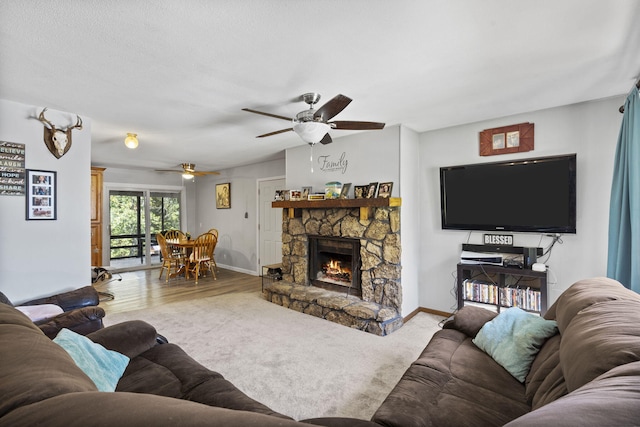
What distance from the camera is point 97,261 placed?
19.3ft

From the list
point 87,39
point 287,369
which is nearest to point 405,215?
point 287,369

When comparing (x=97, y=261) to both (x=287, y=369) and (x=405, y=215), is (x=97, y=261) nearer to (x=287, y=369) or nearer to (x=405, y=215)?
(x=287, y=369)

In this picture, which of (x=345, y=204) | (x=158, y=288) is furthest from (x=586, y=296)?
(x=158, y=288)

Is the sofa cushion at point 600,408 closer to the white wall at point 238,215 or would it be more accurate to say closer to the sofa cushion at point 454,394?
the sofa cushion at point 454,394

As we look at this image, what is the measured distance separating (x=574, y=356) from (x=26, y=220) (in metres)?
4.13

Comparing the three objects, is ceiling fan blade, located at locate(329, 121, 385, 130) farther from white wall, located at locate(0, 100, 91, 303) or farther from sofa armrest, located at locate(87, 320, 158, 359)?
white wall, located at locate(0, 100, 91, 303)

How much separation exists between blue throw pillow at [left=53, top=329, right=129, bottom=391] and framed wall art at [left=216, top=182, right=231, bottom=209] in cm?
569

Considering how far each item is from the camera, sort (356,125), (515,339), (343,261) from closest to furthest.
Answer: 1. (515,339)
2. (356,125)
3. (343,261)

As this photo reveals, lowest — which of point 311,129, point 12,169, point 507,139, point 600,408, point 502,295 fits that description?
point 502,295

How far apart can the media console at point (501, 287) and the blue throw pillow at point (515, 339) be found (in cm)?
133

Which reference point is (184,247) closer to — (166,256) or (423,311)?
(166,256)

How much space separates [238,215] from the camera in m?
6.89

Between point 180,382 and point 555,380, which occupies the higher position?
point 555,380

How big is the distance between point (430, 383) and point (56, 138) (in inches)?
152
